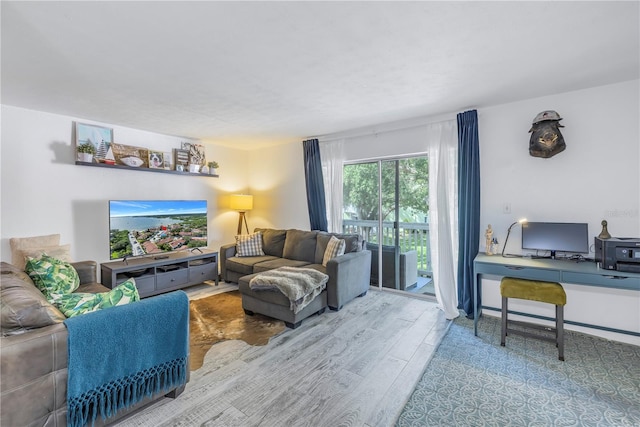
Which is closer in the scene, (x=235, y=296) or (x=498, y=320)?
(x=498, y=320)

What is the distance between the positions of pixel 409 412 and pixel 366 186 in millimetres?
3101

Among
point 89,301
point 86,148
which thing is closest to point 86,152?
point 86,148

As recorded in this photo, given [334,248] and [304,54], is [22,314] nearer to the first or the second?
[304,54]

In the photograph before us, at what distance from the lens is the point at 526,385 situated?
2105mm

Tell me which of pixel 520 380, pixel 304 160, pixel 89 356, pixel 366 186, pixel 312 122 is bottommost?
pixel 520 380

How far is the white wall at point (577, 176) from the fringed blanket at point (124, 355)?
3.25 metres

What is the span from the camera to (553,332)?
9.29 feet

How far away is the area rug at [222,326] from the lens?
270 centimetres

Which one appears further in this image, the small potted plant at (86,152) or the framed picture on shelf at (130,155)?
the framed picture on shelf at (130,155)

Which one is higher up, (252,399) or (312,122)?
(312,122)

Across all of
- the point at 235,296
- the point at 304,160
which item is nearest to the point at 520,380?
the point at 235,296

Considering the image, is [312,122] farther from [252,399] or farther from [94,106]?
[252,399]

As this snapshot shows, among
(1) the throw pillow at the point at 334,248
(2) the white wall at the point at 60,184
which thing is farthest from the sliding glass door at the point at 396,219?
(2) the white wall at the point at 60,184

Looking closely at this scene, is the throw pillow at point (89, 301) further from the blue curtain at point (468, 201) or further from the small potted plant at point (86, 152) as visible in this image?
the blue curtain at point (468, 201)
